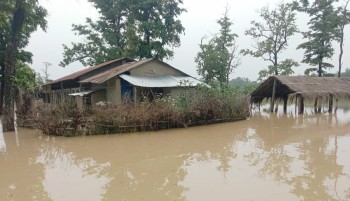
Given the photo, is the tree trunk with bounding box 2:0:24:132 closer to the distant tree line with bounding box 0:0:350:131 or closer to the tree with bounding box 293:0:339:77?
the distant tree line with bounding box 0:0:350:131

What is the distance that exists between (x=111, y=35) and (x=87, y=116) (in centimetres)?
1693

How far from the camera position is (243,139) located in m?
10.4

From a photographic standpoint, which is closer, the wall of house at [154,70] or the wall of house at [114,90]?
the wall of house at [114,90]

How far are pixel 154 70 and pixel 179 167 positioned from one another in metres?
13.0

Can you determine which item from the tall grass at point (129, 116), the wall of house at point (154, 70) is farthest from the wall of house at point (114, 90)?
the tall grass at point (129, 116)

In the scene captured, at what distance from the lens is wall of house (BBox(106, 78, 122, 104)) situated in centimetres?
1795

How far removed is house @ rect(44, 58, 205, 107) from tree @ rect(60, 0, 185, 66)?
15.3ft

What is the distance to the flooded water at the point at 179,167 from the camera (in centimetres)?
511

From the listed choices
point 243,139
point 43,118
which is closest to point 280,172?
point 243,139

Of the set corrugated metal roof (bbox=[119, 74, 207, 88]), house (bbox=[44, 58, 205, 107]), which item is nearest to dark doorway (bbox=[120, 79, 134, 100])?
house (bbox=[44, 58, 205, 107])

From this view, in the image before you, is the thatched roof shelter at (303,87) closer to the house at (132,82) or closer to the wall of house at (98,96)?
the house at (132,82)

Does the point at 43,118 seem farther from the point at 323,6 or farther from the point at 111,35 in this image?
the point at 323,6

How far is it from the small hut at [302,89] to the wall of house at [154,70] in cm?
558

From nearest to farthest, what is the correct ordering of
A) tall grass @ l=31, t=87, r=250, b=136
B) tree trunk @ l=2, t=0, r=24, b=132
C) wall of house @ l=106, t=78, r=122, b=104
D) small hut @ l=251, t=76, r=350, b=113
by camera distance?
tall grass @ l=31, t=87, r=250, b=136 < tree trunk @ l=2, t=0, r=24, b=132 < small hut @ l=251, t=76, r=350, b=113 < wall of house @ l=106, t=78, r=122, b=104
